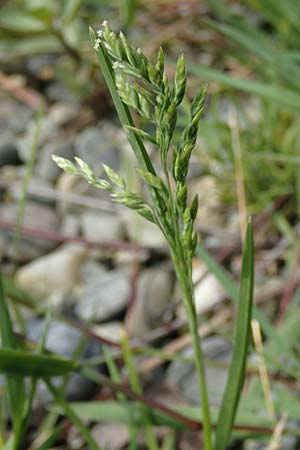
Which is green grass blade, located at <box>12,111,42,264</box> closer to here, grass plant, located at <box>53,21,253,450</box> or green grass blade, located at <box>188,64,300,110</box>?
green grass blade, located at <box>188,64,300,110</box>

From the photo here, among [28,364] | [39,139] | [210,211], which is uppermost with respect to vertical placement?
[39,139]

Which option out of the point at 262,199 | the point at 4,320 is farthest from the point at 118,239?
the point at 4,320

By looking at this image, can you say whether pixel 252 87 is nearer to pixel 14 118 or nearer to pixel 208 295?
pixel 208 295

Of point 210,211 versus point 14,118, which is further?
point 14,118

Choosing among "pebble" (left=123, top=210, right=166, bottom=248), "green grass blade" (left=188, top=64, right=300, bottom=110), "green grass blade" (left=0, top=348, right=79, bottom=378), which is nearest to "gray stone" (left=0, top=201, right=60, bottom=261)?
"pebble" (left=123, top=210, right=166, bottom=248)

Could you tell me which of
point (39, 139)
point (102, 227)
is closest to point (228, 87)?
point (102, 227)

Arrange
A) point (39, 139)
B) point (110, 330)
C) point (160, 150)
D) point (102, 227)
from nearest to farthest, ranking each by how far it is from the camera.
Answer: point (160, 150), point (110, 330), point (102, 227), point (39, 139)
